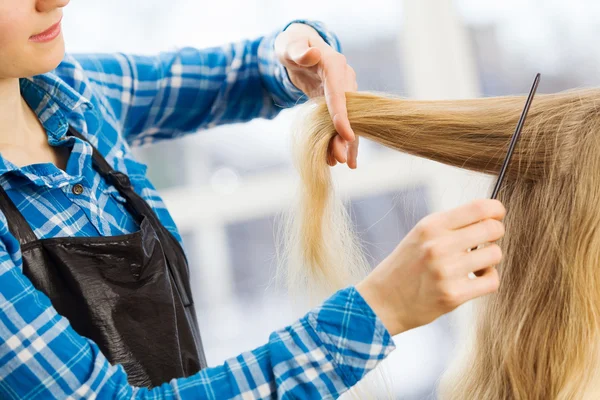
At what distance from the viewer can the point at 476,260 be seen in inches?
31.9

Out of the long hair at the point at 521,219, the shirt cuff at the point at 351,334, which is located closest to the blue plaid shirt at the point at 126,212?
the shirt cuff at the point at 351,334

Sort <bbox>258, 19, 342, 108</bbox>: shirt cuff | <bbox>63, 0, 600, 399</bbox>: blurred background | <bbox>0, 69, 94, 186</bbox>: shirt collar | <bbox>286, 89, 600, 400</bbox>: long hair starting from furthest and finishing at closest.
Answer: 1. <bbox>63, 0, 600, 399</bbox>: blurred background
2. <bbox>258, 19, 342, 108</bbox>: shirt cuff
3. <bbox>0, 69, 94, 186</bbox>: shirt collar
4. <bbox>286, 89, 600, 400</bbox>: long hair

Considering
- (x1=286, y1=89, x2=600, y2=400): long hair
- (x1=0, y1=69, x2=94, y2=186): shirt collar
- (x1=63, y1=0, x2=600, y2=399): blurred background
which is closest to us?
(x1=286, y1=89, x2=600, y2=400): long hair

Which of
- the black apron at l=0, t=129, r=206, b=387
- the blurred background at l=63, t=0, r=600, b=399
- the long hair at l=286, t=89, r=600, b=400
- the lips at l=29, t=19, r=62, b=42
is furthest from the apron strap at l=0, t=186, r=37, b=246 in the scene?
the blurred background at l=63, t=0, r=600, b=399

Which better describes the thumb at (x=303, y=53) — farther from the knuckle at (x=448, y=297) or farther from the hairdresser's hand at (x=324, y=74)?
the knuckle at (x=448, y=297)

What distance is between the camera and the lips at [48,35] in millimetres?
1028

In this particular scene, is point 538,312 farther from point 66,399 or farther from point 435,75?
point 435,75

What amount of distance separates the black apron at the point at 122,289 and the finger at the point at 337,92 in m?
0.37

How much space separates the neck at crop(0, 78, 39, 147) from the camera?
1109mm

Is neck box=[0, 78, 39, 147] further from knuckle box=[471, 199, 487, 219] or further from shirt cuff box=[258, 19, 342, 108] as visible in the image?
knuckle box=[471, 199, 487, 219]

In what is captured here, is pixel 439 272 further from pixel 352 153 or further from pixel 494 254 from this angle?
pixel 352 153

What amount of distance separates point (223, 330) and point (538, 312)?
71.6 inches

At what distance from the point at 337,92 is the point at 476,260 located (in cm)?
35

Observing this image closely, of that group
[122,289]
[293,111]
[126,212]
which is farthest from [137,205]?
[293,111]
